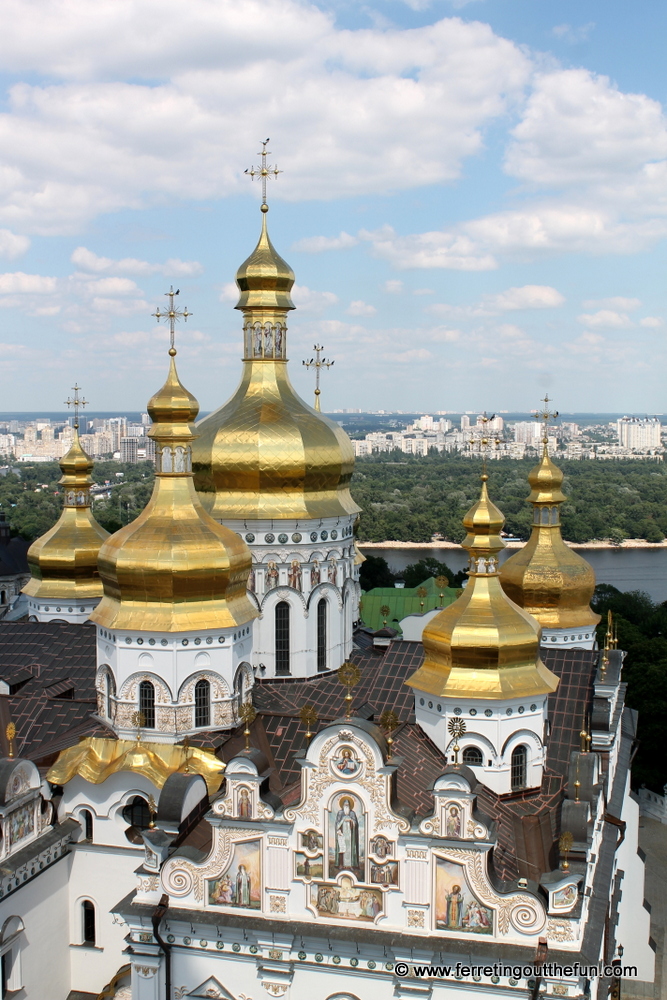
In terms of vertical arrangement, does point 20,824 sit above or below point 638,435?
below

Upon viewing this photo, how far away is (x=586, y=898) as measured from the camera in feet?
35.4

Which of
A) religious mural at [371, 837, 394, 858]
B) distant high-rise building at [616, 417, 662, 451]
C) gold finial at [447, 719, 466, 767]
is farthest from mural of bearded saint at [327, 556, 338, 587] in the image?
distant high-rise building at [616, 417, 662, 451]

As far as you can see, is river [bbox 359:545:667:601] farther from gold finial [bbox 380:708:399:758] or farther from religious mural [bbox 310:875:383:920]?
religious mural [bbox 310:875:383:920]

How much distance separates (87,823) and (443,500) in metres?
77.0

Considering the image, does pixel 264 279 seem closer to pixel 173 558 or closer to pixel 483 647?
pixel 173 558

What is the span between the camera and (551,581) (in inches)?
740

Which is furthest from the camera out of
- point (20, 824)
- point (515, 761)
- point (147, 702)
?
point (147, 702)

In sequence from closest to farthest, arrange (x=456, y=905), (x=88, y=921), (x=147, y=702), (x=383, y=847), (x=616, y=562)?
(x=456, y=905) → (x=383, y=847) → (x=88, y=921) → (x=147, y=702) → (x=616, y=562)

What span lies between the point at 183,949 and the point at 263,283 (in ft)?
33.3

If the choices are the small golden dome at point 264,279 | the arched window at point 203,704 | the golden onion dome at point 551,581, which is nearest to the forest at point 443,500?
the golden onion dome at point 551,581

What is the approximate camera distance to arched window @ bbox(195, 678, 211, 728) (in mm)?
13289

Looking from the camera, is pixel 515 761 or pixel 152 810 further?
pixel 515 761

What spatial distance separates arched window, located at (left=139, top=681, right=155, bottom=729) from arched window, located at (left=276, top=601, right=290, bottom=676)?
293cm

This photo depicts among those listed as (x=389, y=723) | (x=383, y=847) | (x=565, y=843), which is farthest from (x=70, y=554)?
(x=565, y=843)
